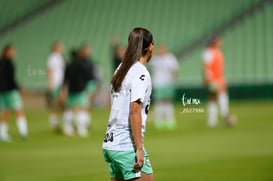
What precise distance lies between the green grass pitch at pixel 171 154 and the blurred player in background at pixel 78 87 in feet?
1.34

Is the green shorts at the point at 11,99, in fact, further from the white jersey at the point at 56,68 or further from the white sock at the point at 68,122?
the white jersey at the point at 56,68

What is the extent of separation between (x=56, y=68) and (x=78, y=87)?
1794 mm

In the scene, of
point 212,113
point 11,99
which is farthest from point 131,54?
point 212,113

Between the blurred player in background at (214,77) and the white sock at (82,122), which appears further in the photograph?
the blurred player in background at (214,77)

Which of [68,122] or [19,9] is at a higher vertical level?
[19,9]

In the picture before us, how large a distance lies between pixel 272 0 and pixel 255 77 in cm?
266

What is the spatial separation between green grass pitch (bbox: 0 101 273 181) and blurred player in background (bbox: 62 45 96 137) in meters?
0.41

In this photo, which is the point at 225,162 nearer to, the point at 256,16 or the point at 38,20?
the point at 38,20

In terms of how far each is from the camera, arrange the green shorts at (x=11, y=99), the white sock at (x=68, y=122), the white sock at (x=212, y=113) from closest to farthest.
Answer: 1. the green shorts at (x=11, y=99)
2. the white sock at (x=68, y=122)
3. the white sock at (x=212, y=113)

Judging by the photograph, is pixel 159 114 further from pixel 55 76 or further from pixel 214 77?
pixel 55 76

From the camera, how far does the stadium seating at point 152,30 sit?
23297 millimetres

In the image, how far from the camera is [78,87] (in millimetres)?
17891

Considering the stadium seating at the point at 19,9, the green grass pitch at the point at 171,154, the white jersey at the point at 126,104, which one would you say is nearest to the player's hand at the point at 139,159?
the white jersey at the point at 126,104

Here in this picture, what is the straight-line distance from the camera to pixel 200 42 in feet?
94.8
